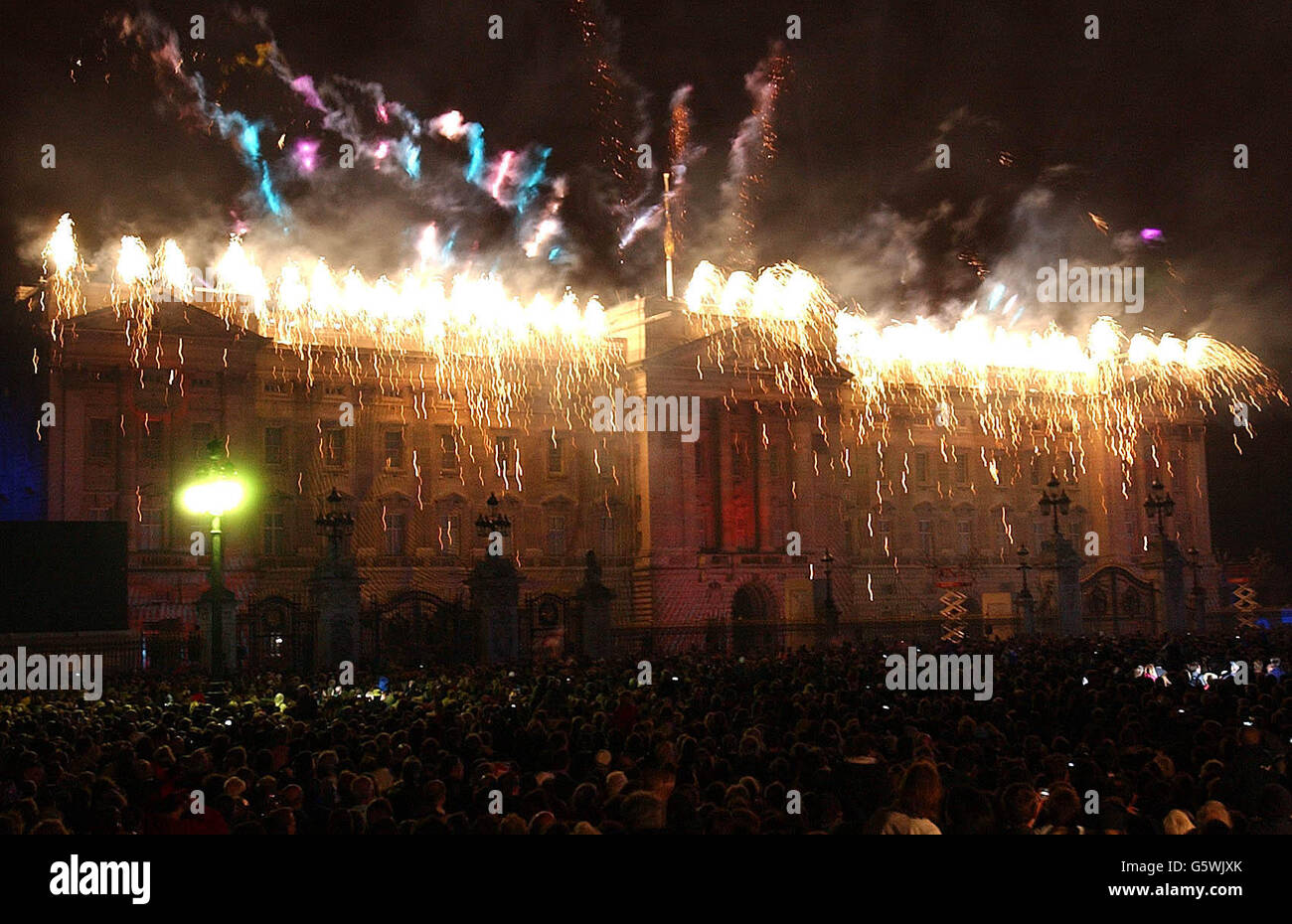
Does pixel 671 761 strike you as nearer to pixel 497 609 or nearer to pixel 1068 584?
pixel 497 609

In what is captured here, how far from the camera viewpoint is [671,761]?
45.7 ft

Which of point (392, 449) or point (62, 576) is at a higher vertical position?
point (392, 449)

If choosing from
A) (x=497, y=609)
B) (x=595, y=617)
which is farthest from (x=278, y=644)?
(x=595, y=617)

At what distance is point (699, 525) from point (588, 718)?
170 feet

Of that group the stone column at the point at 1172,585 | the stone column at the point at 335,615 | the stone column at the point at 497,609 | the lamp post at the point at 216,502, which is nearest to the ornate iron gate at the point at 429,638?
the stone column at the point at 497,609

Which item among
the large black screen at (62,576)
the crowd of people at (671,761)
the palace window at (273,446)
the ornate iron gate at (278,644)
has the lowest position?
the crowd of people at (671,761)

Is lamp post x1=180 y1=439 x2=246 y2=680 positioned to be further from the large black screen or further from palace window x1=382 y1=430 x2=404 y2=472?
palace window x1=382 y1=430 x2=404 y2=472

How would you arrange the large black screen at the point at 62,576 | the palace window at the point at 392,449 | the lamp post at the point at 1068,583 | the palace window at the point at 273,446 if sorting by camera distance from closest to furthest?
the large black screen at the point at 62,576
the lamp post at the point at 1068,583
the palace window at the point at 273,446
the palace window at the point at 392,449

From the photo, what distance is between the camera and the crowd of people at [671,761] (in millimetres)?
11031

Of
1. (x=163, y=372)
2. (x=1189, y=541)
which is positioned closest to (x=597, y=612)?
(x=163, y=372)

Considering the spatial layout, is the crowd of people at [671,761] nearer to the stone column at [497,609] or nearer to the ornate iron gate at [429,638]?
the stone column at [497,609]

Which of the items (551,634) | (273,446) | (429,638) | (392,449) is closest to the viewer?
(429,638)

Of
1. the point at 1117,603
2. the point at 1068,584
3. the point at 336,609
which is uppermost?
the point at 1068,584

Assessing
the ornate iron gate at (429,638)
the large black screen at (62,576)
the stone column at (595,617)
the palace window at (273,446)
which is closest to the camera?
the large black screen at (62,576)
